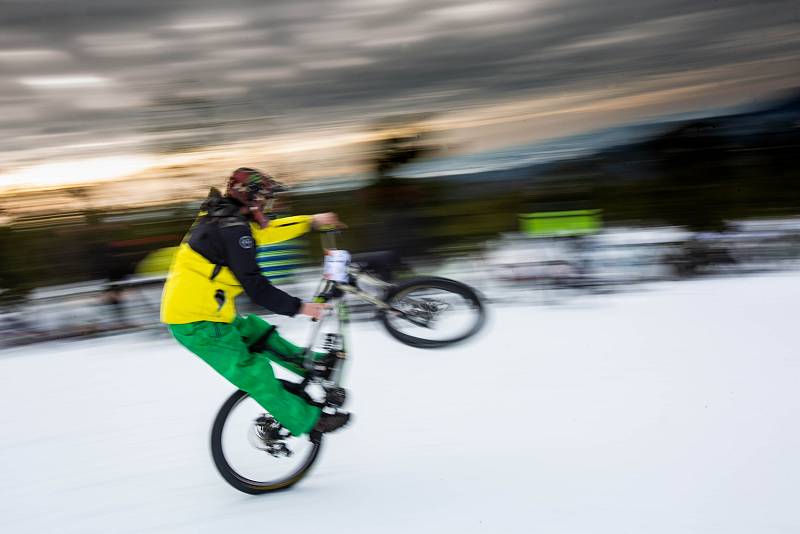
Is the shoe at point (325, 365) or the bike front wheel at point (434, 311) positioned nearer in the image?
the shoe at point (325, 365)

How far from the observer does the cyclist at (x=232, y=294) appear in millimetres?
2250

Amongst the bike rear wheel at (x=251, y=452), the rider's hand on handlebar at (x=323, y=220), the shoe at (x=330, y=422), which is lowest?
the bike rear wheel at (x=251, y=452)

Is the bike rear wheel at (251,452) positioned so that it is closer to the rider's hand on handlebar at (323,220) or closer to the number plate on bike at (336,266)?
the number plate on bike at (336,266)

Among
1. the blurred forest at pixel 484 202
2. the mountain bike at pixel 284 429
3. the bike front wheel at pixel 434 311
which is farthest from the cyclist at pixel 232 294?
the blurred forest at pixel 484 202

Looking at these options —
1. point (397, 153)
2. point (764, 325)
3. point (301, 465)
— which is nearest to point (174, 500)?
point (301, 465)

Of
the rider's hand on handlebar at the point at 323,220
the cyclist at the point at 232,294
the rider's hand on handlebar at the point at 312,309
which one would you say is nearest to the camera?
the cyclist at the point at 232,294

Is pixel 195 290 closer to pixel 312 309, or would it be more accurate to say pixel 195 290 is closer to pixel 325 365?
pixel 312 309

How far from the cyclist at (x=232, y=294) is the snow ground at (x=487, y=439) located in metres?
0.56

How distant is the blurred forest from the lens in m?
6.74

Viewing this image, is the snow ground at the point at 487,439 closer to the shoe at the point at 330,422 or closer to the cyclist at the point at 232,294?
the shoe at the point at 330,422

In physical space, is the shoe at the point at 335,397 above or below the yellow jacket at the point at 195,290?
below

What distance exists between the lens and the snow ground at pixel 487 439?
2.33 metres

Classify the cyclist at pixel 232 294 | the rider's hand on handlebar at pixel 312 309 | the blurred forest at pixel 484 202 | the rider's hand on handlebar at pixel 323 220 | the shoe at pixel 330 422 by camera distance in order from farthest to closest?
the blurred forest at pixel 484 202
the rider's hand on handlebar at pixel 323 220
the shoe at pixel 330 422
the rider's hand on handlebar at pixel 312 309
the cyclist at pixel 232 294

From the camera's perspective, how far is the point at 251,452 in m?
2.79
